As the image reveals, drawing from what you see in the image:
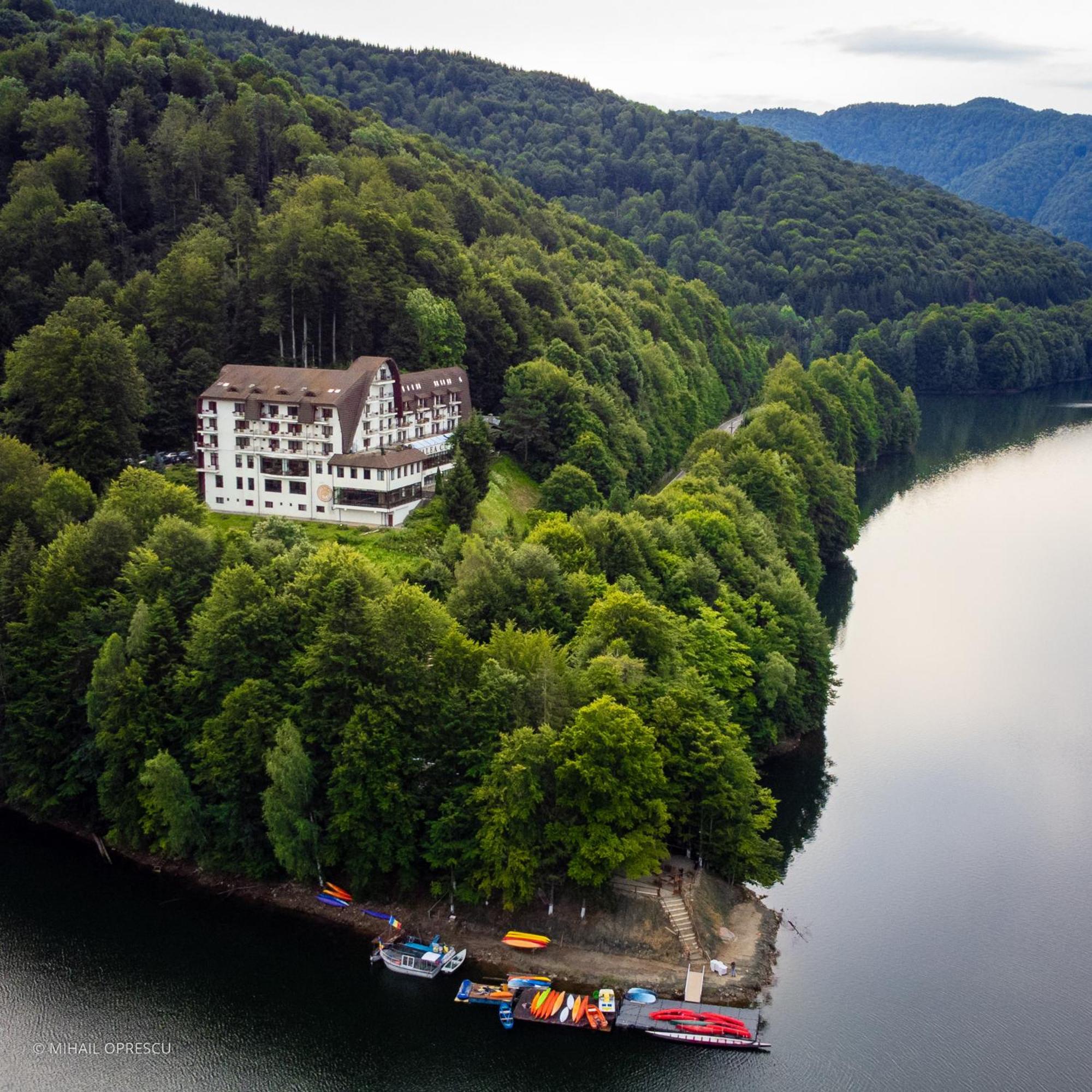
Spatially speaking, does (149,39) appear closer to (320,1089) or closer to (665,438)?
(665,438)

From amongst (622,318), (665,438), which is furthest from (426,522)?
(622,318)

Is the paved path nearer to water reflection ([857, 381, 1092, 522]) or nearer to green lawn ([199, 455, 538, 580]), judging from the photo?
water reflection ([857, 381, 1092, 522])

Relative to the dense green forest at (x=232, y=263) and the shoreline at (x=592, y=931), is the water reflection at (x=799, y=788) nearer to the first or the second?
the shoreline at (x=592, y=931)

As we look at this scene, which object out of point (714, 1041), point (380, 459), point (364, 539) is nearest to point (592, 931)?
point (714, 1041)

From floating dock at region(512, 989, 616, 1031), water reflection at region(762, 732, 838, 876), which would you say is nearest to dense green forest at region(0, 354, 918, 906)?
water reflection at region(762, 732, 838, 876)

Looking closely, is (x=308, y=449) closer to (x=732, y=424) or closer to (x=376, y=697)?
(x=376, y=697)
